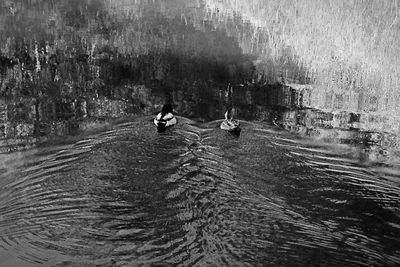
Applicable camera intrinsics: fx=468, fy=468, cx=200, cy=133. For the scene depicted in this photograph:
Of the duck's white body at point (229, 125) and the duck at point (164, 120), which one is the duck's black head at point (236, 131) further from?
the duck at point (164, 120)

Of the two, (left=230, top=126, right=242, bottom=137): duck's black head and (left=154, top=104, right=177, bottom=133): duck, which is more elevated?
(left=154, top=104, right=177, bottom=133): duck

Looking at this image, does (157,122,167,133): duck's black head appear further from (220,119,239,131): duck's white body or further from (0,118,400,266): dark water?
(220,119,239,131): duck's white body

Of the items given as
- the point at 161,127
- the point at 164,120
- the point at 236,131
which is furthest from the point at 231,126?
the point at 161,127

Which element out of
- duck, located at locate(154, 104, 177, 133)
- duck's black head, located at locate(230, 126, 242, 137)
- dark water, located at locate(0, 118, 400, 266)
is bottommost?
dark water, located at locate(0, 118, 400, 266)

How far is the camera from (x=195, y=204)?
12984 millimetres

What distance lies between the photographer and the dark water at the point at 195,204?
10.8 meters

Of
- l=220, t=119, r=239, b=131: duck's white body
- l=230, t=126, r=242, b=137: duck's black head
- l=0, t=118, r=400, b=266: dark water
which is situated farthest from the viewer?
l=220, t=119, r=239, b=131: duck's white body

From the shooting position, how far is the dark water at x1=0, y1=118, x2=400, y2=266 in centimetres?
1080

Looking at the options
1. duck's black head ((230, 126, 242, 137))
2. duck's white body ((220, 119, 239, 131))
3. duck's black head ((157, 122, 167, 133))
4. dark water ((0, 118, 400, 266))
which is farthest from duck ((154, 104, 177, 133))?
duck's black head ((230, 126, 242, 137))

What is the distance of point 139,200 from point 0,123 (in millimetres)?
9453

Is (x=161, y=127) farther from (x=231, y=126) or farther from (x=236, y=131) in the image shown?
(x=236, y=131)

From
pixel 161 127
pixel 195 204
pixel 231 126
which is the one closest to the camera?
pixel 195 204

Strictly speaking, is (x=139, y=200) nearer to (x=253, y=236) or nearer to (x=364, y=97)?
(x=253, y=236)

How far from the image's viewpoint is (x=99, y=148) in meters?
16.7
